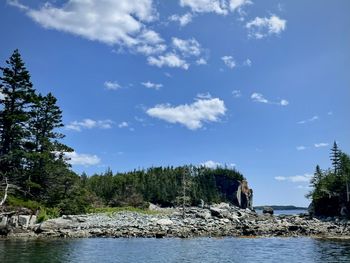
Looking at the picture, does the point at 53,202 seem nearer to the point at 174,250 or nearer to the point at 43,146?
the point at 43,146

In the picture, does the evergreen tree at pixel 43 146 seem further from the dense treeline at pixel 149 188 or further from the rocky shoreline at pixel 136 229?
the dense treeline at pixel 149 188

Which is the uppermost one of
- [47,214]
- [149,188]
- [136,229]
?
[149,188]

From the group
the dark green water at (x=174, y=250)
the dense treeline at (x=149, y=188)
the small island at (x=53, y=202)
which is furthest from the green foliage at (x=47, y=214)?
the dense treeline at (x=149, y=188)

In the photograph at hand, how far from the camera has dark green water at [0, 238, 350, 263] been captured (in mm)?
30297

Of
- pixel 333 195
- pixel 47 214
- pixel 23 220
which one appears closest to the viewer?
pixel 23 220

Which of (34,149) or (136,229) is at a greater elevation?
(34,149)

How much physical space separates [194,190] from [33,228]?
12391 centimetres

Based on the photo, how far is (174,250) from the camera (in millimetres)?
35375

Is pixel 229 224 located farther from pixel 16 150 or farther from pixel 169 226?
pixel 16 150

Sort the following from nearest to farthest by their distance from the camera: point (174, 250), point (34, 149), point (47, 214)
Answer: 1. point (174, 250)
2. point (47, 214)
3. point (34, 149)

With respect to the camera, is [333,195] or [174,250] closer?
[174,250]

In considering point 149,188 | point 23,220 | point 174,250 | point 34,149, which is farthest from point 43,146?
point 149,188

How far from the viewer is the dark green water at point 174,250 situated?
99.4 ft

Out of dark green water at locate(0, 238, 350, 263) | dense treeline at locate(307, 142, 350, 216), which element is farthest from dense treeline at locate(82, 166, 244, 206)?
dark green water at locate(0, 238, 350, 263)
